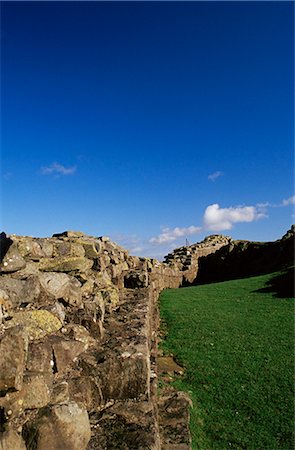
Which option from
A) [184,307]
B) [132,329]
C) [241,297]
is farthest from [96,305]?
[241,297]

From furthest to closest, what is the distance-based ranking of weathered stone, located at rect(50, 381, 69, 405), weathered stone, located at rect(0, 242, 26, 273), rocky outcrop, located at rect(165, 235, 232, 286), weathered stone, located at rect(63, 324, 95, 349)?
rocky outcrop, located at rect(165, 235, 232, 286) → weathered stone, located at rect(0, 242, 26, 273) → weathered stone, located at rect(63, 324, 95, 349) → weathered stone, located at rect(50, 381, 69, 405)

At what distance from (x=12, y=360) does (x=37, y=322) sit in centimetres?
129

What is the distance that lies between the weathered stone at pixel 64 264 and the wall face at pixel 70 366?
0.7 inches

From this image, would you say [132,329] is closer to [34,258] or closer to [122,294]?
[34,258]

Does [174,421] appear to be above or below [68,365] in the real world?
below

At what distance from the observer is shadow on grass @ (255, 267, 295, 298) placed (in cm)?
1474

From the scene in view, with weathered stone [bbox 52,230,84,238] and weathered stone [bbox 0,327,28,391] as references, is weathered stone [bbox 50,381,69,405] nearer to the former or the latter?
weathered stone [bbox 0,327,28,391]

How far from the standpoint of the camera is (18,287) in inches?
165

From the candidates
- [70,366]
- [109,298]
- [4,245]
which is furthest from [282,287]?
[70,366]

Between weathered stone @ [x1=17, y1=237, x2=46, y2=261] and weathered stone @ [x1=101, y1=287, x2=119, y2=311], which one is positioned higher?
weathered stone @ [x1=17, y1=237, x2=46, y2=261]

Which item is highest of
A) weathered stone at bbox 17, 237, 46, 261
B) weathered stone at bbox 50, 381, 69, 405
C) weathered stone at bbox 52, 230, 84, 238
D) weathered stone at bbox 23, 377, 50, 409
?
weathered stone at bbox 52, 230, 84, 238

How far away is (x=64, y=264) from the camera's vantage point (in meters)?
6.06

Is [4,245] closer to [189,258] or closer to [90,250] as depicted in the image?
[90,250]

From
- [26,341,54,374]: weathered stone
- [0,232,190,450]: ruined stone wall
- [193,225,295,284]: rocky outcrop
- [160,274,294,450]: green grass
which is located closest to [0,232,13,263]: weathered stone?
[0,232,190,450]: ruined stone wall
